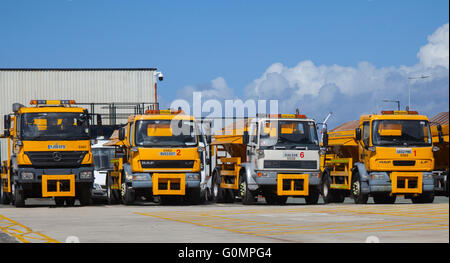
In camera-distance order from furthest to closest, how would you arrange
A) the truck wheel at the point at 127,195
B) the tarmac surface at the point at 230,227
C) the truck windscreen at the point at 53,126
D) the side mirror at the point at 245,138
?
the truck wheel at the point at 127,195 → the side mirror at the point at 245,138 → the truck windscreen at the point at 53,126 → the tarmac surface at the point at 230,227

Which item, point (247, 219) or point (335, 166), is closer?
point (247, 219)

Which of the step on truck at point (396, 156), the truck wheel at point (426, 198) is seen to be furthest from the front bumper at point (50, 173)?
the truck wheel at point (426, 198)

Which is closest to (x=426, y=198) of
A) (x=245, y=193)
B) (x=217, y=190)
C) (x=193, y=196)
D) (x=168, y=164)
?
(x=245, y=193)

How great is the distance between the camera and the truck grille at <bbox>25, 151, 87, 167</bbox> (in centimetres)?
2444

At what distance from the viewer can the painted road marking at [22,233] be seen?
1302 cm

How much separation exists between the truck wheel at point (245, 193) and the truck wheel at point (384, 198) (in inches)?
169

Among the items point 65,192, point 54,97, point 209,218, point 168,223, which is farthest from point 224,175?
point 54,97

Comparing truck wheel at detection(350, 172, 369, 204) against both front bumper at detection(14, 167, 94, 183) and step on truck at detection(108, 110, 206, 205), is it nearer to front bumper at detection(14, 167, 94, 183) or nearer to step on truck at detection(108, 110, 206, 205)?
step on truck at detection(108, 110, 206, 205)

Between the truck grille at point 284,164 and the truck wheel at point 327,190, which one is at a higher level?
the truck grille at point 284,164

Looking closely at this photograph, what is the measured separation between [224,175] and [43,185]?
6439 millimetres

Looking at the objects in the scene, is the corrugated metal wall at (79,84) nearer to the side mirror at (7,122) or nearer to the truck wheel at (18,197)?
the truck wheel at (18,197)

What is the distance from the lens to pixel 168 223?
16578 mm
